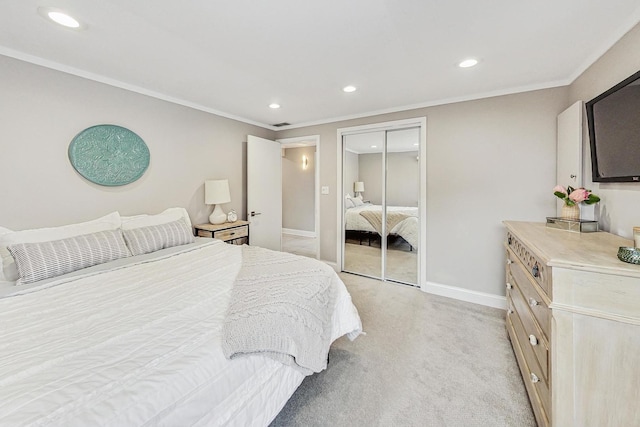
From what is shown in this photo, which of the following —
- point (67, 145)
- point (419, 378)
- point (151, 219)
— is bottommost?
point (419, 378)

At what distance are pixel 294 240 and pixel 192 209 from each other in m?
3.08

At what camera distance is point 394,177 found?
11.4 feet

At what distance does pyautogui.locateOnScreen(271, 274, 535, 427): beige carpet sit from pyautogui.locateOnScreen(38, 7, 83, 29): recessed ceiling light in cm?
269

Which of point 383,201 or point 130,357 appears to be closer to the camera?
point 130,357

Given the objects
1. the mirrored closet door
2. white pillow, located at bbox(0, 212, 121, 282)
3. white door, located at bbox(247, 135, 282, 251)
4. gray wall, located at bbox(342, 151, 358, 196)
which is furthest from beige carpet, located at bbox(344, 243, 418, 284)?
white pillow, located at bbox(0, 212, 121, 282)

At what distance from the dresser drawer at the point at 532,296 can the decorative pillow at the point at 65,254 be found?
2809 mm

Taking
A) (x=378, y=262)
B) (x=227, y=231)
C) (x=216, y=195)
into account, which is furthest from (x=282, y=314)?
(x=378, y=262)

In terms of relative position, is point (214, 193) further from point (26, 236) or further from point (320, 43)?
point (320, 43)

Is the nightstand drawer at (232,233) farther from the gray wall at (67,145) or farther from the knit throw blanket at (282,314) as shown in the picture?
the knit throw blanket at (282,314)

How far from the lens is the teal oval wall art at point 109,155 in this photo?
230cm

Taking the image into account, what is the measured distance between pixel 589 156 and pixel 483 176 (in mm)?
879

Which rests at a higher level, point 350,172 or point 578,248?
point 350,172

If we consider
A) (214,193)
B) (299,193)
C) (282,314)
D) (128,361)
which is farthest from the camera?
(299,193)

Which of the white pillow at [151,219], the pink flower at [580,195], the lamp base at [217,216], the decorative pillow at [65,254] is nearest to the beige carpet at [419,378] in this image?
the pink flower at [580,195]
